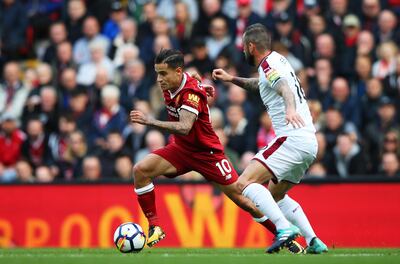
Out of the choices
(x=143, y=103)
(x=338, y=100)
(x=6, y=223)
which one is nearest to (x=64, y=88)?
(x=143, y=103)

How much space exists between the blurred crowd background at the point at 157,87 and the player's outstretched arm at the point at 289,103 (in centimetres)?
419

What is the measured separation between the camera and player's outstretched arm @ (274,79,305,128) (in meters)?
9.60

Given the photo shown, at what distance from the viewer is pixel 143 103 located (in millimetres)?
16078

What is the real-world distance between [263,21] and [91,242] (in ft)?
15.3

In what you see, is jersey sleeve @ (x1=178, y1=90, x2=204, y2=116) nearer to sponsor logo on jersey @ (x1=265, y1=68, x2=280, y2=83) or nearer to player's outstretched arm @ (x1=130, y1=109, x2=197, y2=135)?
player's outstretched arm @ (x1=130, y1=109, x2=197, y2=135)

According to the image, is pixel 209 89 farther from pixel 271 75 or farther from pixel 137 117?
pixel 137 117

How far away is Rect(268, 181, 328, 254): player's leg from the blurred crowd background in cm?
349

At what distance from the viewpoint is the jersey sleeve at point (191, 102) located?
10633mm

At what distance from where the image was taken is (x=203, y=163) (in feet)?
36.9

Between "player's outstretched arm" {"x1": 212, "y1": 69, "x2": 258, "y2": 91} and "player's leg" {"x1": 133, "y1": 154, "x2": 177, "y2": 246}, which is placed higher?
"player's outstretched arm" {"x1": 212, "y1": 69, "x2": 258, "y2": 91}

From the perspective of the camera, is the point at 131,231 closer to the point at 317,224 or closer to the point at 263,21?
the point at 317,224

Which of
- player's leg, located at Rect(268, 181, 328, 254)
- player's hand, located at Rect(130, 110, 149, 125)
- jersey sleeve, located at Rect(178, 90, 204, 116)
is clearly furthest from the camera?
jersey sleeve, located at Rect(178, 90, 204, 116)

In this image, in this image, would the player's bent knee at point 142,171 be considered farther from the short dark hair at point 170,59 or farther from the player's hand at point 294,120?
the player's hand at point 294,120

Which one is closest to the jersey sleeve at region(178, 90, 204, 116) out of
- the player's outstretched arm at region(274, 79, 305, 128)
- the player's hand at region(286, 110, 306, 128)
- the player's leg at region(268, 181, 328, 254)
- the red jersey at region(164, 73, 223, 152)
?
the red jersey at region(164, 73, 223, 152)
